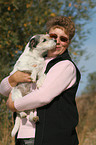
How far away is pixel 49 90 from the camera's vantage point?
2107 millimetres

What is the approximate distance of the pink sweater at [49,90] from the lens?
210cm

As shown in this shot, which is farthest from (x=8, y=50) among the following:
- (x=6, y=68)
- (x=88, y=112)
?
(x=88, y=112)

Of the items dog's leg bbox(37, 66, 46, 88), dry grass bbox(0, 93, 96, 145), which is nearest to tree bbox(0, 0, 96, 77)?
dry grass bbox(0, 93, 96, 145)

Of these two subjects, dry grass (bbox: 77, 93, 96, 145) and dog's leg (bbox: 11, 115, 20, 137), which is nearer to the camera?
dog's leg (bbox: 11, 115, 20, 137)

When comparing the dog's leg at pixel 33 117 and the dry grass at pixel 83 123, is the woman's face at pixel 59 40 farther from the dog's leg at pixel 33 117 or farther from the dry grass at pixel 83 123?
the dry grass at pixel 83 123

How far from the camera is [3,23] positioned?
5070mm

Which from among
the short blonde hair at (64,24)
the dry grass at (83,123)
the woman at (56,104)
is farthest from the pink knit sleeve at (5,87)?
the dry grass at (83,123)

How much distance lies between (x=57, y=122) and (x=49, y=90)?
337 mm

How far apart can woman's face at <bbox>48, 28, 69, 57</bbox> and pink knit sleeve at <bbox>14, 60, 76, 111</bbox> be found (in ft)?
1.40

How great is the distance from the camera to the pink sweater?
210cm

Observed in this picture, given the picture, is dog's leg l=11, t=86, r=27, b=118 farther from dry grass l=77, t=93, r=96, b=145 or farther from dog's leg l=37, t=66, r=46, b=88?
dry grass l=77, t=93, r=96, b=145

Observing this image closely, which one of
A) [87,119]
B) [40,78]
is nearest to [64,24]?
[40,78]

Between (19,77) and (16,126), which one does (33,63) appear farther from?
(16,126)

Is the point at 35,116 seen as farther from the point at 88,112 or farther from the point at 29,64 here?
the point at 88,112
